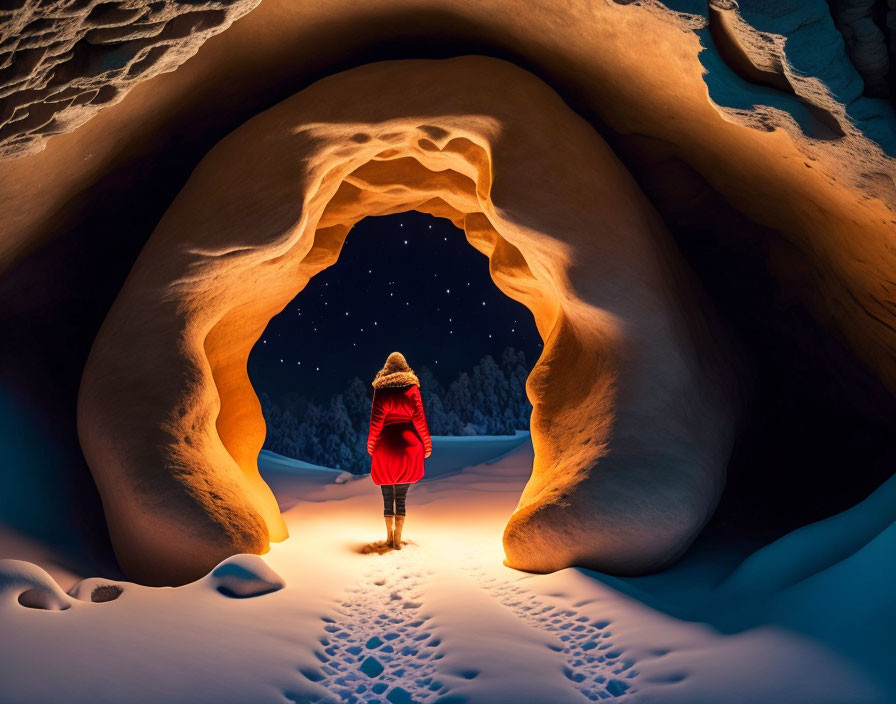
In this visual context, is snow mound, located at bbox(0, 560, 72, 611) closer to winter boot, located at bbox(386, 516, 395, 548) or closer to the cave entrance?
winter boot, located at bbox(386, 516, 395, 548)

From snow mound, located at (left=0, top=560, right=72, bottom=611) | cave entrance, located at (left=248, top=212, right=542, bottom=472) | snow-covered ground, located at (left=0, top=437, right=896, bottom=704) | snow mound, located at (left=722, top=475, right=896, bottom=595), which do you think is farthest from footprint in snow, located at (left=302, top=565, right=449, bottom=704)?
cave entrance, located at (left=248, top=212, right=542, bottom=472)

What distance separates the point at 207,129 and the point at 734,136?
12.8 ft

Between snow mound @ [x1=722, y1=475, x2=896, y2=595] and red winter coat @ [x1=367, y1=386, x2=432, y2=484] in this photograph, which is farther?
red winter coat @ [x1=367, y1=386, x2=432, y2=484]

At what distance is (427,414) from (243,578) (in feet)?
44.7

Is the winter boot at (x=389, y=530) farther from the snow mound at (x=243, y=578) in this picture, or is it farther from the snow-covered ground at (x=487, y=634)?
the snow mound at (x=243, y=578)

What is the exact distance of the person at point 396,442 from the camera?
5137 mm

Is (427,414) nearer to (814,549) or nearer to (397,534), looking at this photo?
(397,534)

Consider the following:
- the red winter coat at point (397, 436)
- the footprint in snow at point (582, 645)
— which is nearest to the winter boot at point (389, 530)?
the red winter coat at point (397, 436)

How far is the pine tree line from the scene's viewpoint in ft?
54.7

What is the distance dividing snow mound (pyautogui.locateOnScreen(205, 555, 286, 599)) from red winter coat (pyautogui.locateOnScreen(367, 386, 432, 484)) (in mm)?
1624

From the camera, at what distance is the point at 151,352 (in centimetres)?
447

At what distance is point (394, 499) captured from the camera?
17.1 feet

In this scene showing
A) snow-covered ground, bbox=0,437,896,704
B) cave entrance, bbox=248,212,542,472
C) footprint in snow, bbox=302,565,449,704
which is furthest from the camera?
cave entrance, bbox=248,212,542,472

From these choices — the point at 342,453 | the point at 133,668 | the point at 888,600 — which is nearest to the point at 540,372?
the point at 888,600
